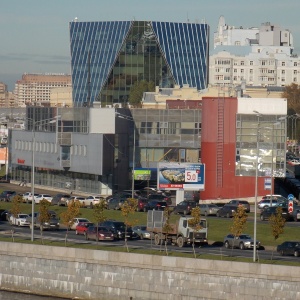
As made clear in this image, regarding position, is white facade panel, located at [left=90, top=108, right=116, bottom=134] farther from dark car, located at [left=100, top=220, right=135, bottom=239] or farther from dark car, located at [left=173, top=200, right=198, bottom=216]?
dark car, located at [left=100, top=220, right=135, bottom=239]

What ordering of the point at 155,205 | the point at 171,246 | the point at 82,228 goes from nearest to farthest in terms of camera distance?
the point at 171,246
the point at 82,228
the point at 155,205

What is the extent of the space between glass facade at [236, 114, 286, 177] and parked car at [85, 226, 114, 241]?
1387 inches

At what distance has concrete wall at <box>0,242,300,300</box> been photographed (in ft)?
166

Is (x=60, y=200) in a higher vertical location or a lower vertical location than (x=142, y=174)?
lower

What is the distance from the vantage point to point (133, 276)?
5478 centimetres

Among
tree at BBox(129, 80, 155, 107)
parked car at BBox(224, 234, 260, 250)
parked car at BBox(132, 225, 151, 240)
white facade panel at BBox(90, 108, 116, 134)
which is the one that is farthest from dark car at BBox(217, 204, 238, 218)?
tree at BBox(129, 80, 155, 107)

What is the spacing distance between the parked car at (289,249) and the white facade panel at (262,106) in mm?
42256

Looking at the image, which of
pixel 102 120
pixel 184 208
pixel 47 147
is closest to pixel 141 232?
pixel 184 208

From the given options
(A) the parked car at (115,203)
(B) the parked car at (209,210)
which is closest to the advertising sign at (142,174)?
(A) the parked car at (115,203)

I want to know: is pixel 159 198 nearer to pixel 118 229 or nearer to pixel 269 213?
pixel 269 213

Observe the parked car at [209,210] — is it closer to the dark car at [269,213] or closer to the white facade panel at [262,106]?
the dark car at [269,213]

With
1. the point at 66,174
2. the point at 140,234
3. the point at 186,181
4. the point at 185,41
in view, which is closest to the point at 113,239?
the point at 140,234

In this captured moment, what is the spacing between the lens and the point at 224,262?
51750 mm

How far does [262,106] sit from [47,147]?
85.8 ft
